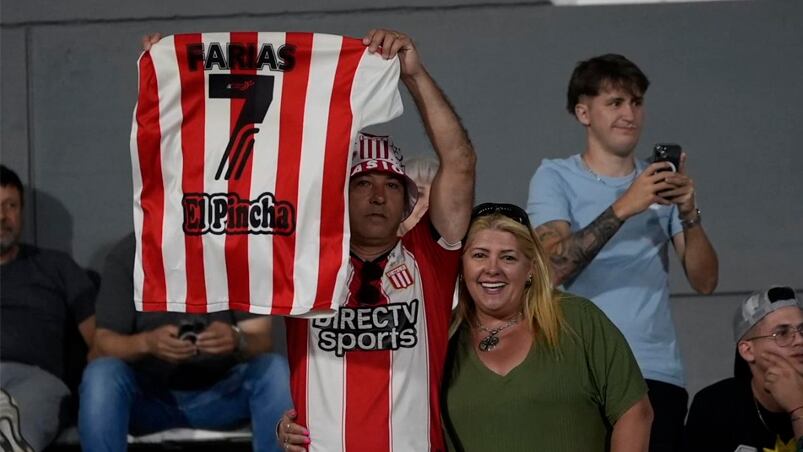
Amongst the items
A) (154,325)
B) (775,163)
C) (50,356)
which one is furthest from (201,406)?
(775,163)

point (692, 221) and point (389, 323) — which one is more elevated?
point (692, 221)

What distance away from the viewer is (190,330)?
443 cm

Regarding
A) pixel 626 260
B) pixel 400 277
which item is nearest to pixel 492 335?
pixel 400 277

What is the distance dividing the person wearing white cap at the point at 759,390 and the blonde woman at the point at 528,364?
62 cm

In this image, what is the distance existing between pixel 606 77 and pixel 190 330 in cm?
154

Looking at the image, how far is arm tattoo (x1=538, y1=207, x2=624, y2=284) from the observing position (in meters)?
3.90

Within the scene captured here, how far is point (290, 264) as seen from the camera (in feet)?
10.2

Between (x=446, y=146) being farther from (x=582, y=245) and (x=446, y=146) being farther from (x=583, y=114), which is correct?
(x=583, y=114)

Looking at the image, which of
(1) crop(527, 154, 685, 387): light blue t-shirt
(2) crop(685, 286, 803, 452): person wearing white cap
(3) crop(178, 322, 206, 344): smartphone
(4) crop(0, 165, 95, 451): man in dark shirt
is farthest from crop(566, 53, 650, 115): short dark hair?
(4) crop(0, 165, 95, 451): man in dark shirt

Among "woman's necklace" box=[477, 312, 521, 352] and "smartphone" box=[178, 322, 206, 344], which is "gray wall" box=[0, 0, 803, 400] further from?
"woman's necklace" box=[477, 312, 521, 352]

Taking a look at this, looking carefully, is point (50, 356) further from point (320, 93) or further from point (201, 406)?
point (320, 93)

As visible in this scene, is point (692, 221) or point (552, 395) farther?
point (692, 221)

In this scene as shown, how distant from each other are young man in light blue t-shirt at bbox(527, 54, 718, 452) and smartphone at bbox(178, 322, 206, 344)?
3.80ft

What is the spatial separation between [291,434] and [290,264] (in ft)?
1.26
